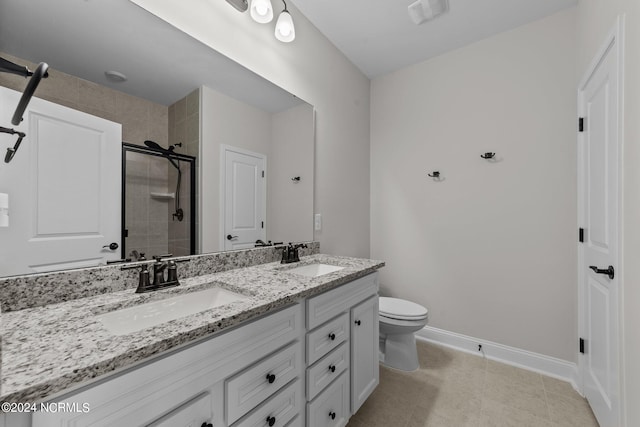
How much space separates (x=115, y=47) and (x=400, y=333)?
2.32 meters

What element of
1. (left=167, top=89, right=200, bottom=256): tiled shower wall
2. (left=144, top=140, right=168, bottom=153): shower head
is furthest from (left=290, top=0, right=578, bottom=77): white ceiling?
(left=144, top=140, right=168, bottom=153): shower head

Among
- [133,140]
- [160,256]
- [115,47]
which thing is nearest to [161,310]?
[160,256]

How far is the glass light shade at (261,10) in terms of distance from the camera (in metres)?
1.47

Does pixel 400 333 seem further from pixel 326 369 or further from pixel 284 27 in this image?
pixel 284 27

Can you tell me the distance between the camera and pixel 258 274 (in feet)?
4.35

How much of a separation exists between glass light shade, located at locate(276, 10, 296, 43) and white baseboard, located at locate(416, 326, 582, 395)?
260cm

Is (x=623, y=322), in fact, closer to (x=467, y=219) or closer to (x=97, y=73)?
(x=467, y=219)

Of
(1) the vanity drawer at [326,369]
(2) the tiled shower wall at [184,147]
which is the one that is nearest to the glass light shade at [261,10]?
(2) the tiled shower wall at [184,147]

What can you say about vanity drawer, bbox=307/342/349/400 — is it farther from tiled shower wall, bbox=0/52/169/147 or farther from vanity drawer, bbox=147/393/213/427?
tiled shower wall, bbox=0/52/169/147

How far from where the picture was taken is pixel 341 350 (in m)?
1.32

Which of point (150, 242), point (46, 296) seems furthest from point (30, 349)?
point (150, 242)

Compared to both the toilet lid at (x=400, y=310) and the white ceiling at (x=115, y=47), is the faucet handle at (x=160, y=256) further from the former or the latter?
the toilet lid at (x=400, y=310)

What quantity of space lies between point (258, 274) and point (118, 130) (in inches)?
33.4

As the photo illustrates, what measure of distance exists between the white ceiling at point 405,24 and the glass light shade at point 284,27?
1.24ft
